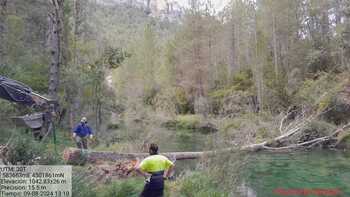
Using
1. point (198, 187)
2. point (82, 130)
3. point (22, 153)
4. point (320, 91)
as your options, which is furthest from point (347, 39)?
point (22, 153)

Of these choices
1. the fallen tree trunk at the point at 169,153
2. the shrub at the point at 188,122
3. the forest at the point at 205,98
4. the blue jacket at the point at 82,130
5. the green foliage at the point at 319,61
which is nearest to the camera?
the forest at the point at 205,98

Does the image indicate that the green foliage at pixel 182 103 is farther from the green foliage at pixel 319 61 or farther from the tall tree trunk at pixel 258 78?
the green foliage at pixel 319 61

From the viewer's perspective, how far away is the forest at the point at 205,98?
1212cm

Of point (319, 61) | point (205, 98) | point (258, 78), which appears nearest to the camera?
point (319, 61)

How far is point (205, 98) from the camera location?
37688 millimetres

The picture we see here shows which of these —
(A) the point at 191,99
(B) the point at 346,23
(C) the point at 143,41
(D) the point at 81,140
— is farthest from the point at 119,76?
(D) the point at 81,140

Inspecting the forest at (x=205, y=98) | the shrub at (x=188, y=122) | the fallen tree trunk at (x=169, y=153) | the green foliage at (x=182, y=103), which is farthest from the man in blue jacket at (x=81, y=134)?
the green foliage at (x=182, y=103)

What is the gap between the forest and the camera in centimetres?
1212

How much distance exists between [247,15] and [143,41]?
18028 mm

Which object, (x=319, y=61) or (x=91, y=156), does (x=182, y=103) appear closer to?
(x=319, y=61)

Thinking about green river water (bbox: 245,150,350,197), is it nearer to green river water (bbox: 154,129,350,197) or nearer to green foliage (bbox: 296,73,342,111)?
green river water (bbox: 154,129,350,197)

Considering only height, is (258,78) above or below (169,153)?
above

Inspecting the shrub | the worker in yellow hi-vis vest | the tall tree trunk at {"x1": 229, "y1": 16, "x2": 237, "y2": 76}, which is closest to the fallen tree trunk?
the worker in yellow hi-vis vest

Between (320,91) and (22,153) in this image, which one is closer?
(22,153)
